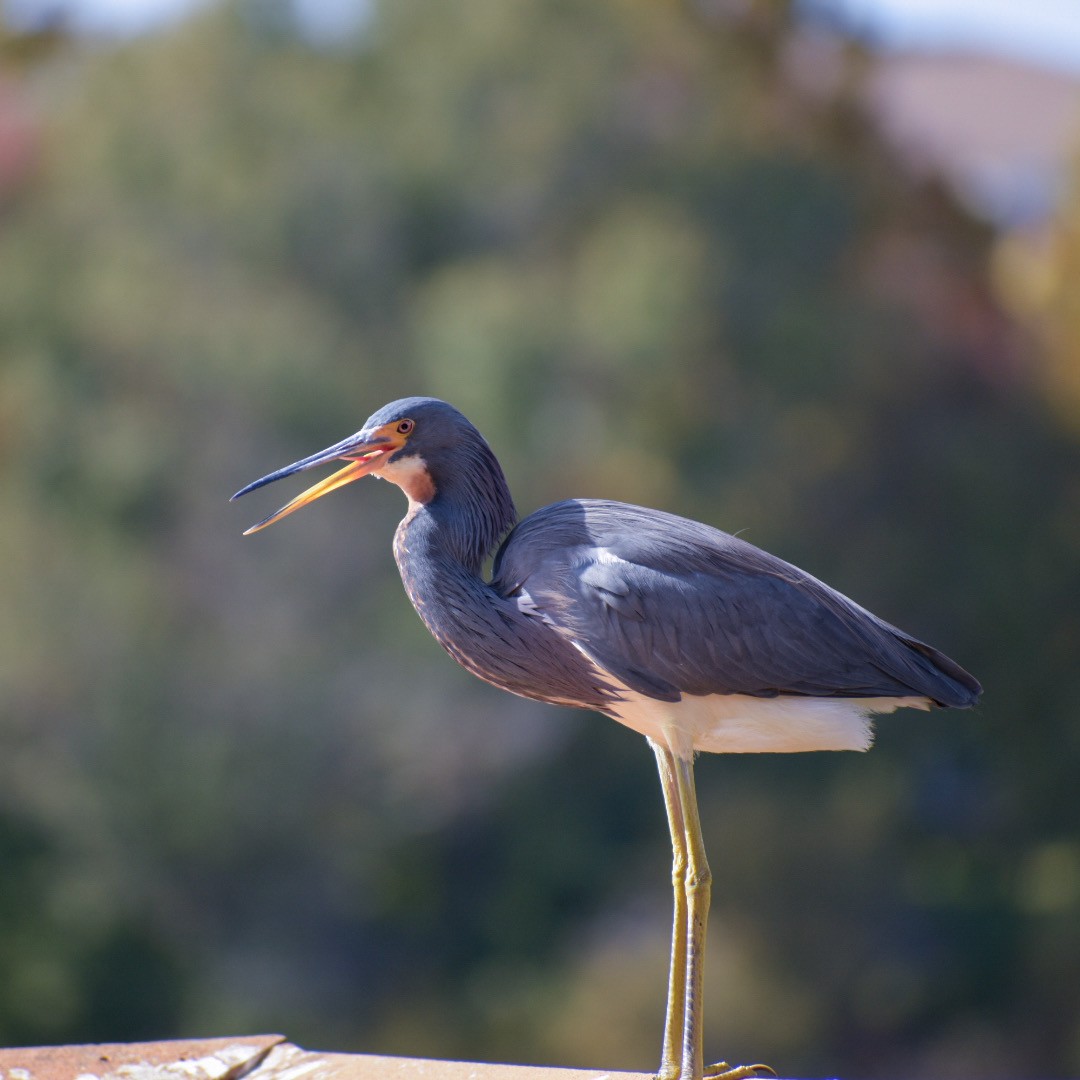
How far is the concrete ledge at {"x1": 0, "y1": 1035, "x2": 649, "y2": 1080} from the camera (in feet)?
11.5

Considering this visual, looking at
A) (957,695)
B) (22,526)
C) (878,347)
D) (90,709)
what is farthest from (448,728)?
(957,695)

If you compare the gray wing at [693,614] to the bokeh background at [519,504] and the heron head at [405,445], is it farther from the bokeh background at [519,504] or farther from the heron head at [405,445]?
the bokeh background at [519,504]

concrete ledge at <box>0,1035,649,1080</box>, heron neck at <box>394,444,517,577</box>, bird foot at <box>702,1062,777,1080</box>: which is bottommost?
bird foot at <box>702,1062,777,1080</box>

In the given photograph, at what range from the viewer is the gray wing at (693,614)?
10.9 ft

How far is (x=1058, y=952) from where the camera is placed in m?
14.6

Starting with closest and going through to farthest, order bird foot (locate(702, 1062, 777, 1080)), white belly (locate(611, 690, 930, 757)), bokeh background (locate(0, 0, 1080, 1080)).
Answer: white belly (locate(611, 690, 930, 757))
bird foot (locate(702, 1062, 777, 1080))
bokeh background (locate(0, 0, 1080, 1080))

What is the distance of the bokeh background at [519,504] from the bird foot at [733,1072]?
30.4ft

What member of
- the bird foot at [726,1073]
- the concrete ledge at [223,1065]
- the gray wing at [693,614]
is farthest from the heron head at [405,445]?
the bird foot at [726,1073]

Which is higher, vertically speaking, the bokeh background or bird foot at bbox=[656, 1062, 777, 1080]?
the bokeh background

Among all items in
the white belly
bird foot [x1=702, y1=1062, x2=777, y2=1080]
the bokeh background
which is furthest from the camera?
the bokeh background

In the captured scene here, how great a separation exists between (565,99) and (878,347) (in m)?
3.89

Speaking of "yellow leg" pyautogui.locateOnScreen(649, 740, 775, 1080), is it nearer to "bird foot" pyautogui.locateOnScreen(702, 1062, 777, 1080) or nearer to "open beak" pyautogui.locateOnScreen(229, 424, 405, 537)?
"bird foot" pyautogui.locateOnScreen(702, 1062, 777, 1080)

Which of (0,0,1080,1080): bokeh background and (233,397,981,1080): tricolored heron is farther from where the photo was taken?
(0,0,1080,1080): bokeh background

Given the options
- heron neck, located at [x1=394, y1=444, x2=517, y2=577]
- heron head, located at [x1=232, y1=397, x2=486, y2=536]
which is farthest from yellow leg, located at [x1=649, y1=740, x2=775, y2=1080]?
heron head, located at [x1=232, y1=397, x2=486, y2=536]
